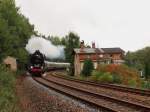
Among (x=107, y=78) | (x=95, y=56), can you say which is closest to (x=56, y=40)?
(x=95, y=56)

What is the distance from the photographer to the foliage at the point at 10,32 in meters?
44.0

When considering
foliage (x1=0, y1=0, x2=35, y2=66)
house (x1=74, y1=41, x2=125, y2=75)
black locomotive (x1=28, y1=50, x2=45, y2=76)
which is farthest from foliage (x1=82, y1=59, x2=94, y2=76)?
house (x1=74, y1=41, x2=125, y2=75)

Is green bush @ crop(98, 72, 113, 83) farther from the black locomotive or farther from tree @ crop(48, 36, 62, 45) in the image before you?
tree @ crop(48, 36, 62, 45)

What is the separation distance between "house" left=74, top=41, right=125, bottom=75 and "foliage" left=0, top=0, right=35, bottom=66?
52.7ft

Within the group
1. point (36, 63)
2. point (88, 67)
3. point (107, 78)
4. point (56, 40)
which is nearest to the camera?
point (107, 78)

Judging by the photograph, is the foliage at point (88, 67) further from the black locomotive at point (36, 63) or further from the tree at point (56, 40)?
the tree at point (56, 40)

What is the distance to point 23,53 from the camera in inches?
2702

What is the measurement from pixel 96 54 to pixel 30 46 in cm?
2499

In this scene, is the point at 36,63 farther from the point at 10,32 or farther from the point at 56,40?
the point at 56,40

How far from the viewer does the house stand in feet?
294

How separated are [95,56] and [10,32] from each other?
42.8 m

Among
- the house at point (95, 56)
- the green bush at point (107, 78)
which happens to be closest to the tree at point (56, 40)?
the house at point (95, 56)

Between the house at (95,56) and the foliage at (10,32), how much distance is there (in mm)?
16074

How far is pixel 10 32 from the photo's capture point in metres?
53.6
